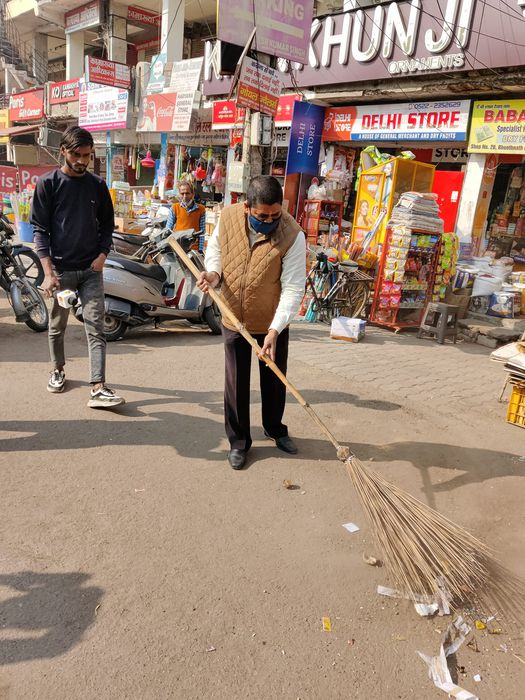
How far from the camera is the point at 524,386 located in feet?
15.1

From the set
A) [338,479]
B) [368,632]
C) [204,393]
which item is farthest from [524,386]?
[368,632]

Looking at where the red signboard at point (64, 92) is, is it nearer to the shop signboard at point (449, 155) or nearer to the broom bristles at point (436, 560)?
the shop signboard at point (449, 155)

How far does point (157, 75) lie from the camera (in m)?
16.0

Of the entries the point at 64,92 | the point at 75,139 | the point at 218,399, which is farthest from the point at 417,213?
the point at 64,92

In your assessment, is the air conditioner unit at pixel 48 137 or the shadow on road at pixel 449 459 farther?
the air conditioner unit at pixel 48 137

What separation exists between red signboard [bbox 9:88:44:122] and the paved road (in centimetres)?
2113

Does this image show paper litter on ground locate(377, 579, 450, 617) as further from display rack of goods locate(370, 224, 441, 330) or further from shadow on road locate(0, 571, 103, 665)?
display rack of goods locate(370, 224, 441, 330)

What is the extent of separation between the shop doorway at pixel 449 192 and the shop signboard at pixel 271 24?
3.48m

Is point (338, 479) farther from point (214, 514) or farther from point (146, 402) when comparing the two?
point (146, 402)

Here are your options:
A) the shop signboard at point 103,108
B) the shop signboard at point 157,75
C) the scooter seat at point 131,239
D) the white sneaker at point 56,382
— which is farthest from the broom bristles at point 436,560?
the shop signboard at point 103,108

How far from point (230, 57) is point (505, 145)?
14.7ft

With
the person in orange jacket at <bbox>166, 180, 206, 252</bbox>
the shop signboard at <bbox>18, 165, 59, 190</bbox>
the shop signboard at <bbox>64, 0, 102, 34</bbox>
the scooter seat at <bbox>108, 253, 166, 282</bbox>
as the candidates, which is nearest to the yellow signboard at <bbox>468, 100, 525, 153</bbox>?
the person in orange jacket at <bbox>166, 180, 206, 252</bbox>

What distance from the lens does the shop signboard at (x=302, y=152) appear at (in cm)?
1123

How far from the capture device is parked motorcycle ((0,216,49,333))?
6.29 metres
